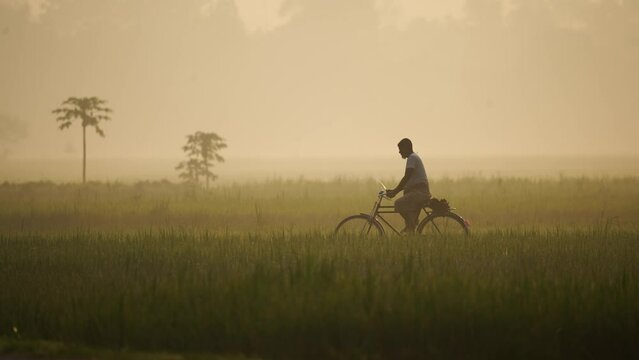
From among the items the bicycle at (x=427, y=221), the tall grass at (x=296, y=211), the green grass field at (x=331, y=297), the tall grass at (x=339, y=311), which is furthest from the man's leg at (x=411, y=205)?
the tall grass at (x=296, y=211)

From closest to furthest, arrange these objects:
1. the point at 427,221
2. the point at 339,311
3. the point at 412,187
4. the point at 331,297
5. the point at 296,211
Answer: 1. the point at 339,311
2. the point at 331,297
3. the point at 412,187
4. the point at 427,221
5. the point at 296,211

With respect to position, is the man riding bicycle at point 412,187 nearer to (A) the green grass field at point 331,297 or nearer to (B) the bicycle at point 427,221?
(B) the bicycle at point 427,221

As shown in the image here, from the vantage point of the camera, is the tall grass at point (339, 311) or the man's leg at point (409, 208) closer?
the tall grass at point (339, 311)

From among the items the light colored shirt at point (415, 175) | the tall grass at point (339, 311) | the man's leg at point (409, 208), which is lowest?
the tall grass at point (339, 311)

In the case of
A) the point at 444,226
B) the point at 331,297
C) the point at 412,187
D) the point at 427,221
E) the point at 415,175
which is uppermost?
the point at 415,175

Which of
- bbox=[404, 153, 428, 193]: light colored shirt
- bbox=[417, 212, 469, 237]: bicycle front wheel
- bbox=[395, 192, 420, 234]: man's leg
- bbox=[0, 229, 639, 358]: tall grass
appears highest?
bbox=[404, 153, 428, 193]: light colored shirt

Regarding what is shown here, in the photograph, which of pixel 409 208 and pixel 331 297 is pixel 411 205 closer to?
pixel 409 208

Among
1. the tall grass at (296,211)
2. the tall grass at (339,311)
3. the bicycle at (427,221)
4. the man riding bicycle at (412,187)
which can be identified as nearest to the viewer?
the tall grass at (339,311)

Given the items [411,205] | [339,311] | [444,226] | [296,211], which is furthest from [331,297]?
[296,211]

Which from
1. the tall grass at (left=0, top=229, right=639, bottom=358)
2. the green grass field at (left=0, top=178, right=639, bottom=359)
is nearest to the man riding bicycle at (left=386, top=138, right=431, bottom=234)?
the green grass field at (left=0, top=178, right=639, bottom=359)

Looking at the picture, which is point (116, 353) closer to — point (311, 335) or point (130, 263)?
point (311, 335)

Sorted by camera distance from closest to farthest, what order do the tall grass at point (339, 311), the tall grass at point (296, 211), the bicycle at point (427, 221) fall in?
the tall grass at point (339, 311)
the bicycle at point (427, 221)
the tall grass at point (296, 211)

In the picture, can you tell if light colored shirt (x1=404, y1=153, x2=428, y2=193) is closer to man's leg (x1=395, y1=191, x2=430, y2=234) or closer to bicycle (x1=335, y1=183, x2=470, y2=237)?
man's leg (x1=395, y1=191, x2=430, y2=234)

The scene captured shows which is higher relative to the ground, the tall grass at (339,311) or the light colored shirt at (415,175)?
the light colored shirt at (415,175)
